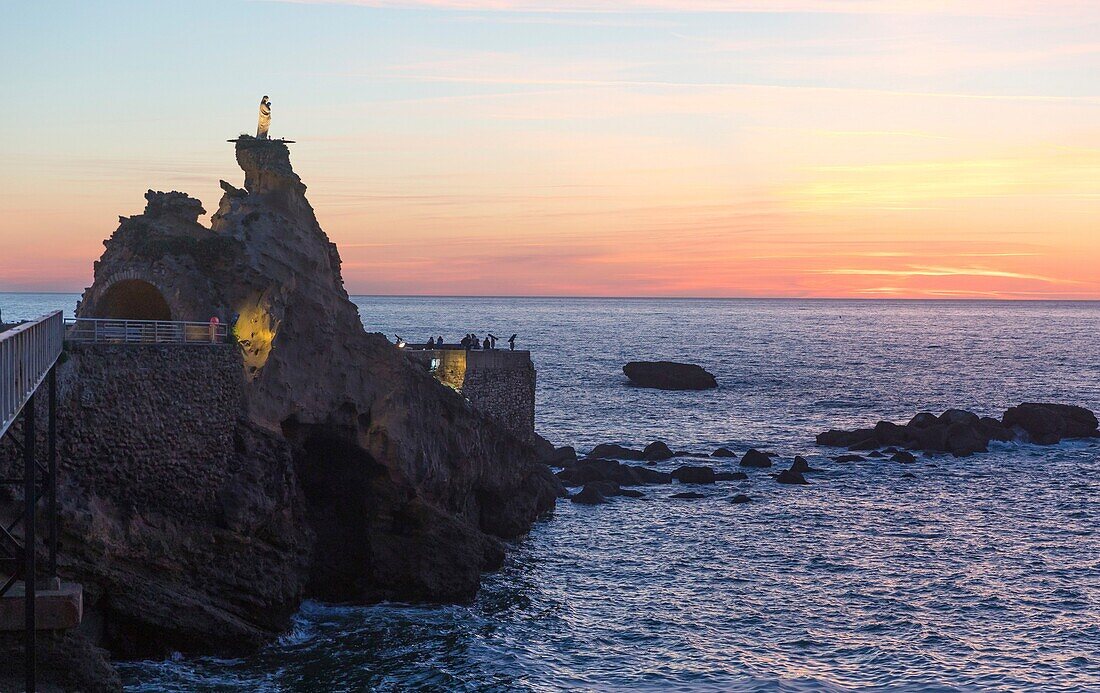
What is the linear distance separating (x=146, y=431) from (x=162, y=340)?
3.04 metres

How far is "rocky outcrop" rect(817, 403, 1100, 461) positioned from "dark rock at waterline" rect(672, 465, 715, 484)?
1934 centimetres

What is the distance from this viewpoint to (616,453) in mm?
72688

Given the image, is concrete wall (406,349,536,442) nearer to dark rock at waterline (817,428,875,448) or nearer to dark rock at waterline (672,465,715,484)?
dark rock at waterline (672,465,715,484)

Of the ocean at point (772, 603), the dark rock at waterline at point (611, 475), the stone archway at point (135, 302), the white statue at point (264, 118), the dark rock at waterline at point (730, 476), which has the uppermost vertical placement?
the white statue at point (264, 118)

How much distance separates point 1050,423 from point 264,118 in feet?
205

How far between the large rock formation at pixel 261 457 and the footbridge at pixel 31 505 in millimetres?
1396

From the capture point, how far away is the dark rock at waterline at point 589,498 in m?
56.9

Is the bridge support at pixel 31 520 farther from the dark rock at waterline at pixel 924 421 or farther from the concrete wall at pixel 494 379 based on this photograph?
the dark rock at waterline at pixel 924 421

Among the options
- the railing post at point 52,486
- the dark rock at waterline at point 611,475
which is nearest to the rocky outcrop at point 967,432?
the dark rock at waterline at point 611,475

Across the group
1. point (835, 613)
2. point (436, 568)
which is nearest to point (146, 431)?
point (436, 568)

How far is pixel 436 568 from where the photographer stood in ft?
128

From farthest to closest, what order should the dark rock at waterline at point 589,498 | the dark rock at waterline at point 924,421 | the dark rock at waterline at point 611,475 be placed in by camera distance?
the dark rock at waterline at point 924,421 < the dark rock at waterline at point 611,475 < the dark rock at waterline at point 589,498

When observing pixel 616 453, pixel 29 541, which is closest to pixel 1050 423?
pixel 616 453

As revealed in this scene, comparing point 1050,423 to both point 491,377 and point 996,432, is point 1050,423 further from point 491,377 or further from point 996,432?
point 491,377
